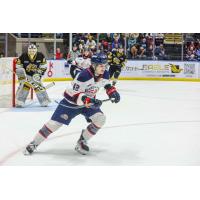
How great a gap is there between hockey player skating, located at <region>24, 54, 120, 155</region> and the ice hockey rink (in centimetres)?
16

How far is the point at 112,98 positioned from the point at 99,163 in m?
0.42

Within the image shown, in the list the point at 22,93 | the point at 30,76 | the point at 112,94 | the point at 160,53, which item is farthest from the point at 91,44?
the point at 160,53

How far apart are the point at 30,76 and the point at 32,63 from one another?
0.28 meters

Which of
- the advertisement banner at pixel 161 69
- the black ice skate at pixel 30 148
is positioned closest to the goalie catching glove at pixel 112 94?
the black ice skate at pixel 30 148

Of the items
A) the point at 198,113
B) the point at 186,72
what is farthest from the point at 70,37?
the point at 186,72

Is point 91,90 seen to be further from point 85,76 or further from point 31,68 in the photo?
point 31,68

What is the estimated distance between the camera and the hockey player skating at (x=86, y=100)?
2.91 meters

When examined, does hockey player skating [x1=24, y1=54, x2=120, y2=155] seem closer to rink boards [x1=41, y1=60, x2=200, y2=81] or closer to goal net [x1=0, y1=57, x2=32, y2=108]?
goal net [x1=0, y1=57, x2=32, y2=108]

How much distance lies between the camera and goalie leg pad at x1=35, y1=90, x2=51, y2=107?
4.31 m

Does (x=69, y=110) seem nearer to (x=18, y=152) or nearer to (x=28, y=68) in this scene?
(x=18, y=152)

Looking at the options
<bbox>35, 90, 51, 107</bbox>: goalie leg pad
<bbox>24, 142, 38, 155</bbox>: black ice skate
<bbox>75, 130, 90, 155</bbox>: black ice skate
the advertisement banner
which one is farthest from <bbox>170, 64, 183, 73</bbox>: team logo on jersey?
<bbox>24, 142, 38, 155</bbox>: black ice skate

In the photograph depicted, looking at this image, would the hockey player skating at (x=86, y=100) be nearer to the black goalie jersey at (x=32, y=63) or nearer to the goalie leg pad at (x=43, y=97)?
the goalie leg pad at (x=43, y=97)

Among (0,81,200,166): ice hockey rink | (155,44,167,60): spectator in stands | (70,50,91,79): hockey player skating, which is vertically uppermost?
(155,44,167,60): spectator in stands

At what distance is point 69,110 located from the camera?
299 cm
